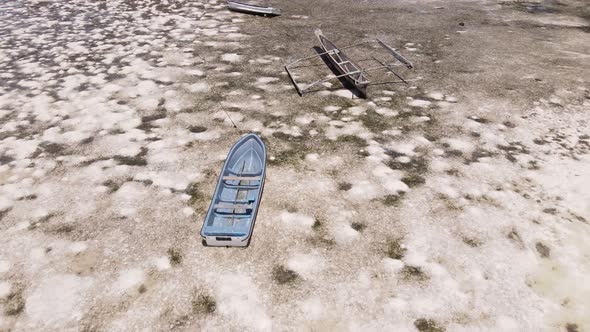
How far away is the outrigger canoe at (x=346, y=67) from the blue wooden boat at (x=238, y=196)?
8.55ft

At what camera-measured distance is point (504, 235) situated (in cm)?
454

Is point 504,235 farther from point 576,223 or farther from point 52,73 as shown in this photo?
point 52,73

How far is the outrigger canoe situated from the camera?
7359mm

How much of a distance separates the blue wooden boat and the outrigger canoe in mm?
2605

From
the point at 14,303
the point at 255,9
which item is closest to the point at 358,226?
the point at 14,303

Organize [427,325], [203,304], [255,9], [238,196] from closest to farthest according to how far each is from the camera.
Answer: [427,325]
[203,304]
[238,196]
[255,9]

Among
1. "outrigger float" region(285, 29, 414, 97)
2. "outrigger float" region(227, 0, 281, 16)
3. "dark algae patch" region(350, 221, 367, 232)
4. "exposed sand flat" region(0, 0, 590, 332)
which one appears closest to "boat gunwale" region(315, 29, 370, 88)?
"outrigger float" region(285, 29, 414, 97)

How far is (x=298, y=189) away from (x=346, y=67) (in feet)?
13.1

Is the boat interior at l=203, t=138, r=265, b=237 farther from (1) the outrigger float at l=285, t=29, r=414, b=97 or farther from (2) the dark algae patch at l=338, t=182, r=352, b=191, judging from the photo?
(1) the outrigger float at l=285, t=29, r=414, b=97

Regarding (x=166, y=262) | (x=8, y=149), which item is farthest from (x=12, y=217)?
(x=166, y=262)

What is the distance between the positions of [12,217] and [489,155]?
22.2 feet

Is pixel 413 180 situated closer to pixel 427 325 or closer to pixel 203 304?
pixel 427 325

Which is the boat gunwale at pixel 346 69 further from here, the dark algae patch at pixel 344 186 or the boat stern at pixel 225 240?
the boat stern at pixel 225 240

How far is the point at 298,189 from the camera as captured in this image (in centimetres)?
535
